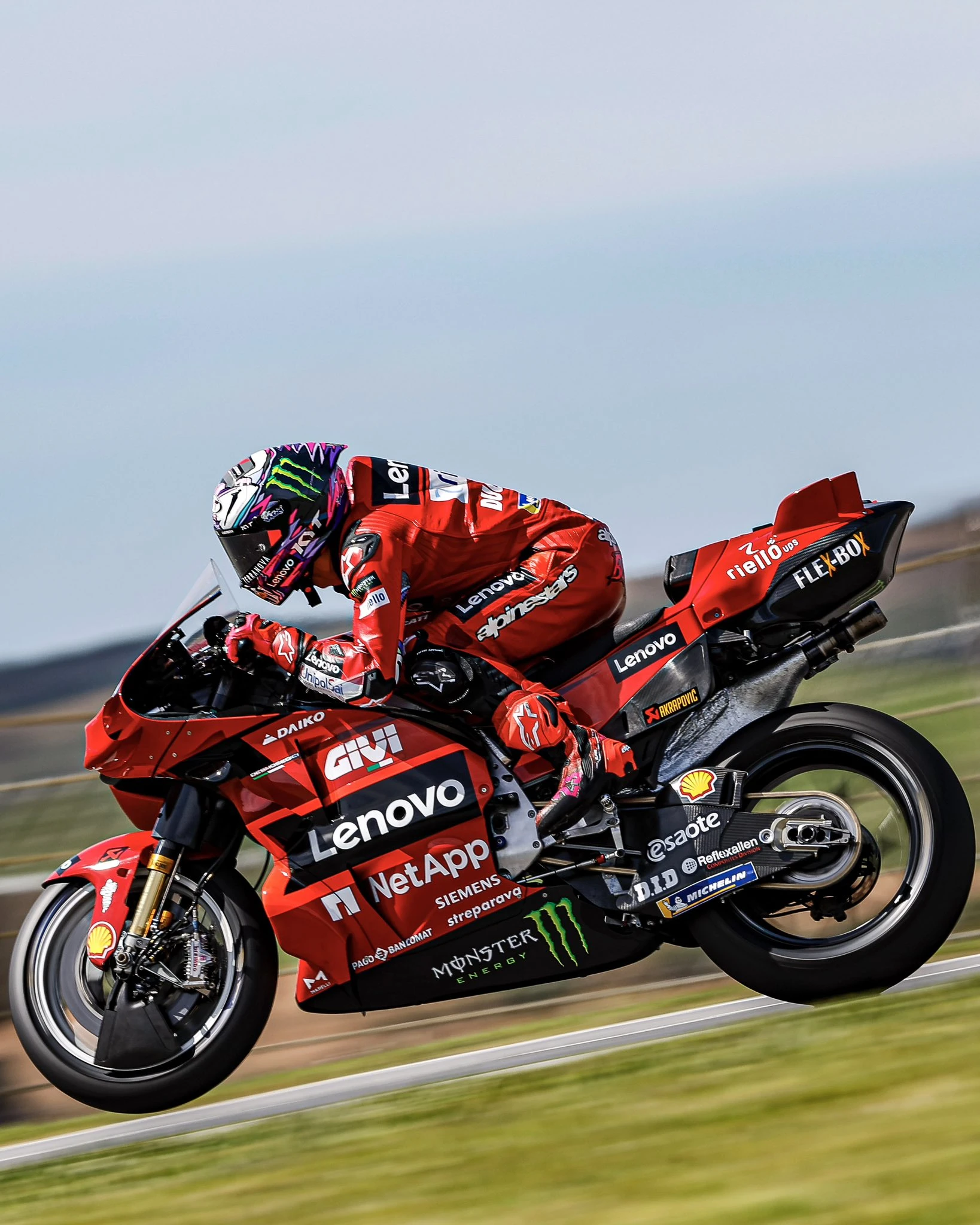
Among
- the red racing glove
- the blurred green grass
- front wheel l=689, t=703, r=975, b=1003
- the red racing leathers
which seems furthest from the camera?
the red racing glove

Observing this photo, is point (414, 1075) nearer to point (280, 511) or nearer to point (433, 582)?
point (433, 582)

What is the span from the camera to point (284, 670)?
4141 mm

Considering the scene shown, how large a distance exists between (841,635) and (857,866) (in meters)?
0.66

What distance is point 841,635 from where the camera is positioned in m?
3.94

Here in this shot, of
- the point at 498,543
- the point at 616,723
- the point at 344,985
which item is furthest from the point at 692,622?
the point at 344,985

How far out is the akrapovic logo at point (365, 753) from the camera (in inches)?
160

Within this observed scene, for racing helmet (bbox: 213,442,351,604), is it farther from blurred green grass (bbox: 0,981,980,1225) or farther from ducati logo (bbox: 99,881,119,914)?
blurred green grass (bbox: 0,981,980,1225)

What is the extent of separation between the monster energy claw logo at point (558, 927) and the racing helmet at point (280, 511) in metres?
1.23

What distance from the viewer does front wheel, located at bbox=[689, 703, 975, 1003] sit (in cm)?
376

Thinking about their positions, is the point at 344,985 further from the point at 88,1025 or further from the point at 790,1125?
the point at 790,1125

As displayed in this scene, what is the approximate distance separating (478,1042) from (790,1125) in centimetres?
270

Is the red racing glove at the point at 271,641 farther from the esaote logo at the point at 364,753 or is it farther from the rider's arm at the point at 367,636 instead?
the esaote logo at the point at 364,753

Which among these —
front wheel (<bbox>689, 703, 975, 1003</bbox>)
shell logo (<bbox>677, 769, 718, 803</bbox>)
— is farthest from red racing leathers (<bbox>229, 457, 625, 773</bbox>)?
front wheel (<bbox>689, 703, 975, 1003</bbox>)

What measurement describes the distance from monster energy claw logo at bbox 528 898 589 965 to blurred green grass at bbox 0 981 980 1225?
0.33 m
